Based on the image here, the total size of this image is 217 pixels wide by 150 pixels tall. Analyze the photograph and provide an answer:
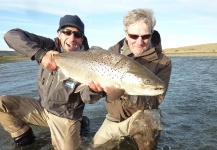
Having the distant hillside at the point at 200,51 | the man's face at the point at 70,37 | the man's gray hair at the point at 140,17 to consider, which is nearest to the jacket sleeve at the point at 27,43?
the man's face at the point at 70,37

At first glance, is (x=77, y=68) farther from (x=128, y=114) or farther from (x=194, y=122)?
(x=194, y=122)

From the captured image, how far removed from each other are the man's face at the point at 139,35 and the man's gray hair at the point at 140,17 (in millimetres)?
66

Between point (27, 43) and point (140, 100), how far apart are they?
2.08 m

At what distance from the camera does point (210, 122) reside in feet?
20.6

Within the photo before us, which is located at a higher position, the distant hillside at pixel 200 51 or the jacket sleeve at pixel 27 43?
the jacket sleeve at pixel 27 43

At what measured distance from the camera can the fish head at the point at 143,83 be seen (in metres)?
3.31

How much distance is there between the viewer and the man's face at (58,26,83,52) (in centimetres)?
465

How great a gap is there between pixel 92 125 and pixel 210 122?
278 centimetres

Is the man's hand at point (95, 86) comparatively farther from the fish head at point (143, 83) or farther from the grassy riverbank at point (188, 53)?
the grassy riverbank at point (188, 53)

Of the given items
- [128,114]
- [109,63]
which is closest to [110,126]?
[128,114]

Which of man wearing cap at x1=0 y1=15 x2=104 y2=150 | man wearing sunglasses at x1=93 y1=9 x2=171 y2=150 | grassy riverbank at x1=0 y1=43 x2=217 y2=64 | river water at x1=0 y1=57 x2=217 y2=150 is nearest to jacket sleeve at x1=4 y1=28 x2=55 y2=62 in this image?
man wearing cap at x1=0 y1=15 x2=104 y2=150

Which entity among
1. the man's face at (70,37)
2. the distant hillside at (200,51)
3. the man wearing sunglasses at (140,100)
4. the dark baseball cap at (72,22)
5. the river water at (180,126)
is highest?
the dark baseball cap at (72,22)

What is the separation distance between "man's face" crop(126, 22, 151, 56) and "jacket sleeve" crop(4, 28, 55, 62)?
1425mm

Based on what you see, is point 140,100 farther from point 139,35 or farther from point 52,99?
point 52,99
